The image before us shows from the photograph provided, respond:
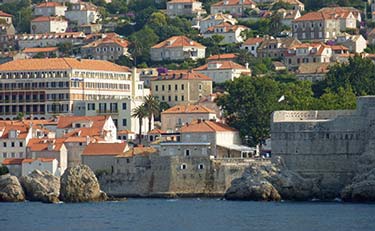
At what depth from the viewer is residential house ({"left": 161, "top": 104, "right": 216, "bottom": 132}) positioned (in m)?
129

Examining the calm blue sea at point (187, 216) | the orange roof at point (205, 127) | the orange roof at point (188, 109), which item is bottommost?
the calm blue sea at point (187, 216)

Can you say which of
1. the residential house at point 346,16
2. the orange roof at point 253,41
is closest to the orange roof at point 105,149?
the orange roof at point 253,41

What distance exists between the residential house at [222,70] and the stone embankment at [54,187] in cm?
4220

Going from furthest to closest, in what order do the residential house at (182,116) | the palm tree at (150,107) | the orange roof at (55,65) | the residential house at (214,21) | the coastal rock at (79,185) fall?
the residential house at (214,21) < the orange roof at (55,65) < the residential house at (182,116) < the palm tree at (150,107) < the coastal rock at (79,185)

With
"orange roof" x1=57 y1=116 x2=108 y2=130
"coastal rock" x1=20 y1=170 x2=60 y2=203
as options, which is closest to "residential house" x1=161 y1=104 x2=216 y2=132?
"orange roof" x1=57 y1=116 x2=108 y2=130

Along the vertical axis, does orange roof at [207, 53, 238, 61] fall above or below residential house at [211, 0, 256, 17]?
below

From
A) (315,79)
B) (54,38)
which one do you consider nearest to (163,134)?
(315,79)

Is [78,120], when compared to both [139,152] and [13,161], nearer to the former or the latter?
[13,161]

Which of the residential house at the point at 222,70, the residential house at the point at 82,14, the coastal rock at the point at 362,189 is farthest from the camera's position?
the residential house at the point at 82,14

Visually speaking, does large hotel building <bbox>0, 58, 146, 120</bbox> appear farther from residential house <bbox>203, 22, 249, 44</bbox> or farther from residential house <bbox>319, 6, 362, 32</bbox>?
residential house <bbox>319, 6, 362, 32</bbox>

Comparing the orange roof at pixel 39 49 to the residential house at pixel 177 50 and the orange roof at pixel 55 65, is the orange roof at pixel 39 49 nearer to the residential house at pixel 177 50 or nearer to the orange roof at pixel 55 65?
the residential house at pixel 177 50

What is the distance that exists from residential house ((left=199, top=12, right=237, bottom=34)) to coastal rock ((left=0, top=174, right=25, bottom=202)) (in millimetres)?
68535

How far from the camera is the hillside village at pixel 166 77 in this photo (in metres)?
116

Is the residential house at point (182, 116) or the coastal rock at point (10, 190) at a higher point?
the residential house at point (182, 116)
